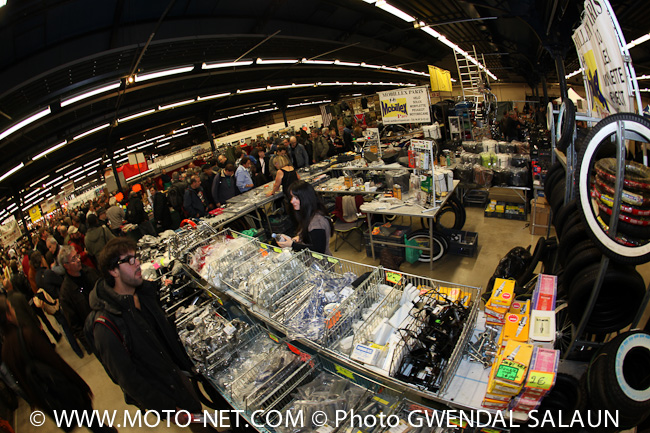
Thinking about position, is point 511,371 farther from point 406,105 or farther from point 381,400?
point 406,105

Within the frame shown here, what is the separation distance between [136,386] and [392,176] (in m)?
5.28

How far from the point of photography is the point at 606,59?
1619 millimetres

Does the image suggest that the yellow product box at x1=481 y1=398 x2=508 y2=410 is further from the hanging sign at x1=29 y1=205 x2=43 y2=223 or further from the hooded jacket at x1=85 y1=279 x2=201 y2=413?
the hanging sign at x1=29 y1=205 x2=43 y2=223

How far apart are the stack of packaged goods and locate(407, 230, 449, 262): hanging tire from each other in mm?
3312

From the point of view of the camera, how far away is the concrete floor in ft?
12.9

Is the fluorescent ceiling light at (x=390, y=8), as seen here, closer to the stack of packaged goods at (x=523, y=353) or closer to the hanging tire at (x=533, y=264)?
the hanging tire at (x=533, y=264)

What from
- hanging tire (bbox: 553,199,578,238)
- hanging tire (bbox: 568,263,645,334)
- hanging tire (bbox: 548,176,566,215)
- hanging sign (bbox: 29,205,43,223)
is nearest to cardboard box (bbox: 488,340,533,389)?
hanging tire (bbox: 568,263,645,334)

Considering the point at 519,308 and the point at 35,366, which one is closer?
the point at 519,308

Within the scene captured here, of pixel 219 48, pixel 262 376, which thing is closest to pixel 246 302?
pixel 262 376

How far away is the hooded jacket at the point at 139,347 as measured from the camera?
219 cm

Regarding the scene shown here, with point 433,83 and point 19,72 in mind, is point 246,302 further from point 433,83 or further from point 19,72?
point 433,83

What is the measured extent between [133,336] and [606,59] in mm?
3401

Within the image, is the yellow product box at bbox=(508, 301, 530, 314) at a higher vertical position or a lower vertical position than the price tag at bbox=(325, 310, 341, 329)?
lower

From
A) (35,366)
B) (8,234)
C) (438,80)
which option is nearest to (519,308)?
(35,366)
